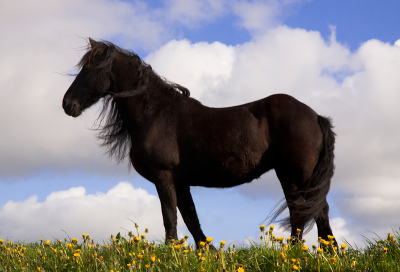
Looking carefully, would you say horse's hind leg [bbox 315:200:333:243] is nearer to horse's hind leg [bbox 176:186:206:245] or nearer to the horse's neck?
horse's hind leg [bbox 176:186:206:245]

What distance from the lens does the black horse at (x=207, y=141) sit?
5.68 metres

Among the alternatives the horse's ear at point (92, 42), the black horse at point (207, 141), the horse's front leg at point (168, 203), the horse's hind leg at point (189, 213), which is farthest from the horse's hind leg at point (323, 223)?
the horse's ear at point (92, 42)

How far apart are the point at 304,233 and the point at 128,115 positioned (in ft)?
10.9

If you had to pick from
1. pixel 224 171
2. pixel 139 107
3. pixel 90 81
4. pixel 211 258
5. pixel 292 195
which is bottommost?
pixel 211 258

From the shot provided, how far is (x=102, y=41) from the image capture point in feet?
21.5

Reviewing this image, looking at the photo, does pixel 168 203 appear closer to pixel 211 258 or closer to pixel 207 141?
pixel 207 141

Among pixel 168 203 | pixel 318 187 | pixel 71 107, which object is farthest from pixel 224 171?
pixel 71 107

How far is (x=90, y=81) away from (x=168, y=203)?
2373 mm

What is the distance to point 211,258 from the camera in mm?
4004

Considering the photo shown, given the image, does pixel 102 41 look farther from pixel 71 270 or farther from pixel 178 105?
pixel 71 270

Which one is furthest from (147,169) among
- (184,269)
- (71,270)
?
(184,269)

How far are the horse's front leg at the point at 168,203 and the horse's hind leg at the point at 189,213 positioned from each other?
507mm

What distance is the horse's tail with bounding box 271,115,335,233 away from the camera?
549 cm

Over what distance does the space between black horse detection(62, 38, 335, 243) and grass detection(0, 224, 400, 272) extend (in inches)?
41.1
